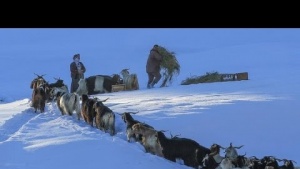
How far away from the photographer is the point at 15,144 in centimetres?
956

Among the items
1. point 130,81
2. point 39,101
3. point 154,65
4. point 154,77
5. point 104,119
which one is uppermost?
point 154,65

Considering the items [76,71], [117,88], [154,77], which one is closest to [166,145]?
[117,88]

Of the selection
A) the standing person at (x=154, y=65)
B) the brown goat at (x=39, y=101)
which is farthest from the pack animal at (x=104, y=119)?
the standing person at (x=154, y=65)

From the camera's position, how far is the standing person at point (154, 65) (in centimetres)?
1758

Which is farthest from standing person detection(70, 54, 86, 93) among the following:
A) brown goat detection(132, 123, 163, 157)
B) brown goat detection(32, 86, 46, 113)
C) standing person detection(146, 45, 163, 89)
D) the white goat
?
brown goat detection(132, 123, 163, 157)

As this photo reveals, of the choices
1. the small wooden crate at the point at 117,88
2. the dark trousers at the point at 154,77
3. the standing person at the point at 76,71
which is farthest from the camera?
the dark trousers at the point at 154,77

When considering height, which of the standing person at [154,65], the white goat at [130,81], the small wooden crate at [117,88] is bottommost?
the small wooden crate at [117,88]

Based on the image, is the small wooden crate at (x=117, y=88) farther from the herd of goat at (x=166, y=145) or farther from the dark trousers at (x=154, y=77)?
the herd of goat at (x=166, y=145)

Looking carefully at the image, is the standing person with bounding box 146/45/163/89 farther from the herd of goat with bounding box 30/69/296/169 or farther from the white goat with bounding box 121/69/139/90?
the herd of goat with bounding box 30/69/296/169

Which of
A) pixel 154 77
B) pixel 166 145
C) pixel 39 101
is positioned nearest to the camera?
pixel 166 145

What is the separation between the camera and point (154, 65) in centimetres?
1778

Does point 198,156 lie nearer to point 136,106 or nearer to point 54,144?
point 54,144

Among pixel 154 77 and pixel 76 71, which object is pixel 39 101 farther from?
pixel 154 77

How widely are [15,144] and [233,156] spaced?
11.1 feet
